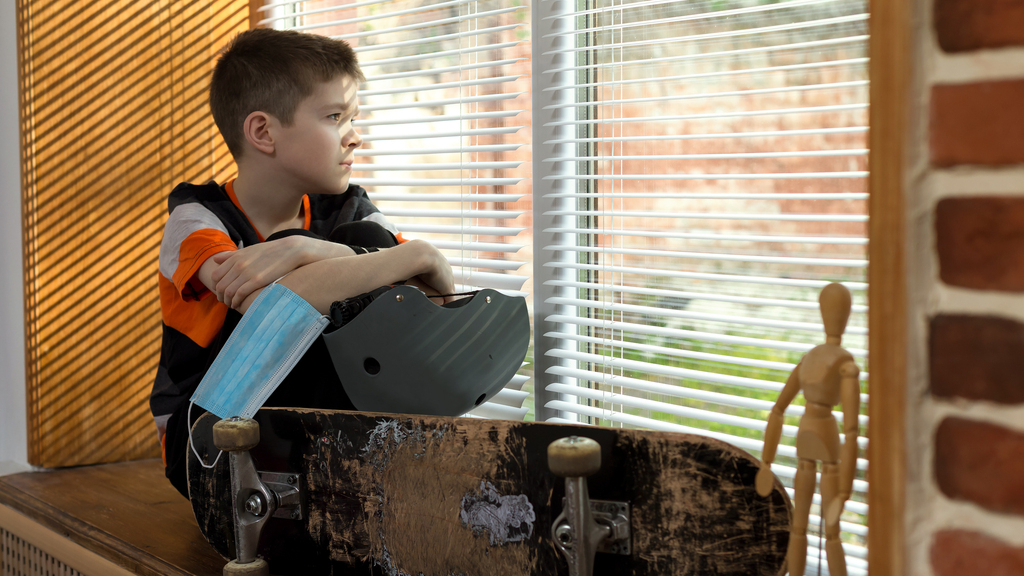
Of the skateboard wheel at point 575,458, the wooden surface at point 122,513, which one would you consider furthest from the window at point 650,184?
the wooden surface at point 122,513

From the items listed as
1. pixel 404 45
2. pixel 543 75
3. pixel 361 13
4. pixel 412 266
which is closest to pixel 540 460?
pixel 412 266

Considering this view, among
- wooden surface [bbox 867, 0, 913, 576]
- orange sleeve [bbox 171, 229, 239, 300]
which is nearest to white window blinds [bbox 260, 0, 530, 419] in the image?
orange sleeve [bbox 171, 229, 239, 300]

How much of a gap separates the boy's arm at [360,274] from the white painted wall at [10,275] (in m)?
0.90

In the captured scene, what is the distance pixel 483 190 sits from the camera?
155 centimetres

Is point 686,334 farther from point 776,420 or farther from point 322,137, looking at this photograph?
point 322,137

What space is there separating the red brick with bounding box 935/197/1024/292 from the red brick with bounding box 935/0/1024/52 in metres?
0.08

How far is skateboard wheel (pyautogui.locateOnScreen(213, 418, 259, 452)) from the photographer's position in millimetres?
927

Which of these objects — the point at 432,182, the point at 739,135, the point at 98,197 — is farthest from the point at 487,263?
the point at 98,197

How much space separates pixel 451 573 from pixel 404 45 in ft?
3.73

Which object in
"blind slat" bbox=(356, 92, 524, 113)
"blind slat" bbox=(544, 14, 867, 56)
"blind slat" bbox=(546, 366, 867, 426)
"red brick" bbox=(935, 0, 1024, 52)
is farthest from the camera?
"blind slat" bbox=(356, 92, 524, 113)

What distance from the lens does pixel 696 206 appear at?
123 cm

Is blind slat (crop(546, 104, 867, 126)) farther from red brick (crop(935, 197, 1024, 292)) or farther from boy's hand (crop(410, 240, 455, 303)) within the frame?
red brick (crop(935, 197, 1024, 292))

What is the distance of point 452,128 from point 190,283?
2.04ft

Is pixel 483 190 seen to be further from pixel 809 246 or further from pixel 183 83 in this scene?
pixel 183 83
